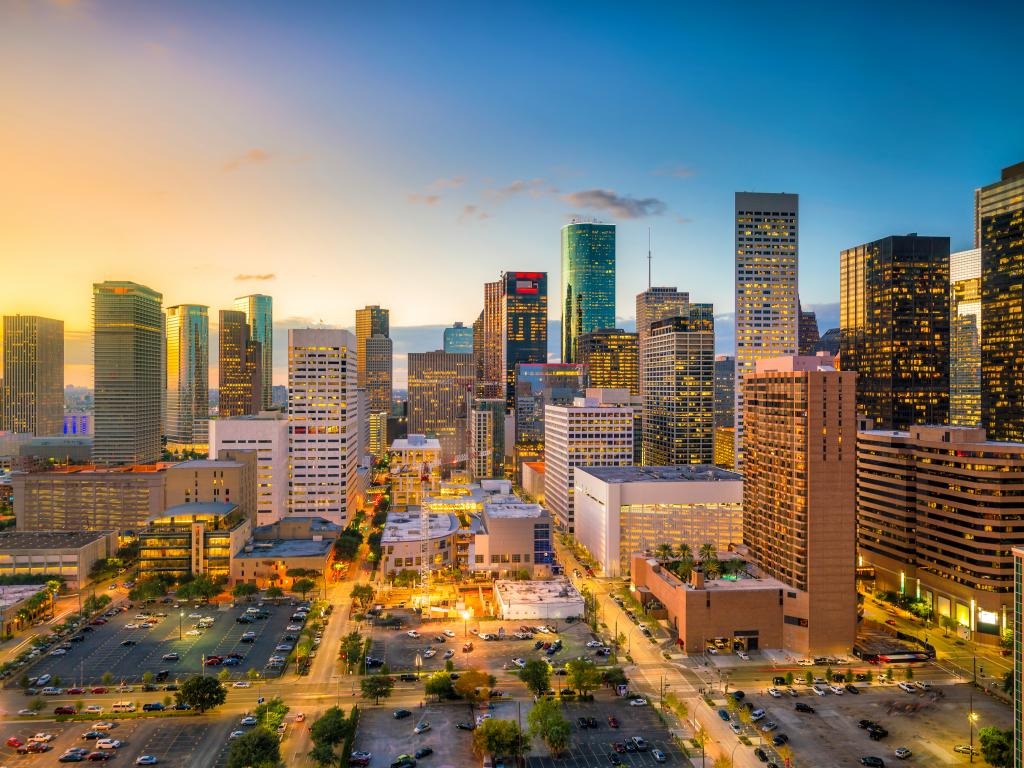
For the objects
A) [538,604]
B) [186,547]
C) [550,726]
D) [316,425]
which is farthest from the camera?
[316,425]

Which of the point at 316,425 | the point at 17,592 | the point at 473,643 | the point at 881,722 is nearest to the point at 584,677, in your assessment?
the point at 473,643

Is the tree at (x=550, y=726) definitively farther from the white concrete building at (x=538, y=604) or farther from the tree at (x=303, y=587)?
the tree at (x=303, y=587)

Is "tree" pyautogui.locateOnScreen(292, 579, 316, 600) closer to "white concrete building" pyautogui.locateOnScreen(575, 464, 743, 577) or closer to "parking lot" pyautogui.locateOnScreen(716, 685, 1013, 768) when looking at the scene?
"white concrete building" pyautogui.locateOnScreen(575, 464, 743, 577)

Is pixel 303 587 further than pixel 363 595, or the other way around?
pixel 303 587

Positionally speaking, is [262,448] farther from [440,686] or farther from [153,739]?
[440,686]

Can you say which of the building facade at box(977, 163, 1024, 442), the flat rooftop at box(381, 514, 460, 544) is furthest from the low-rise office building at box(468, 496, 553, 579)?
the building facade at box(977, 163, 1024, 442)

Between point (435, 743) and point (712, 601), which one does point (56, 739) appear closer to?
point (435, 743)
